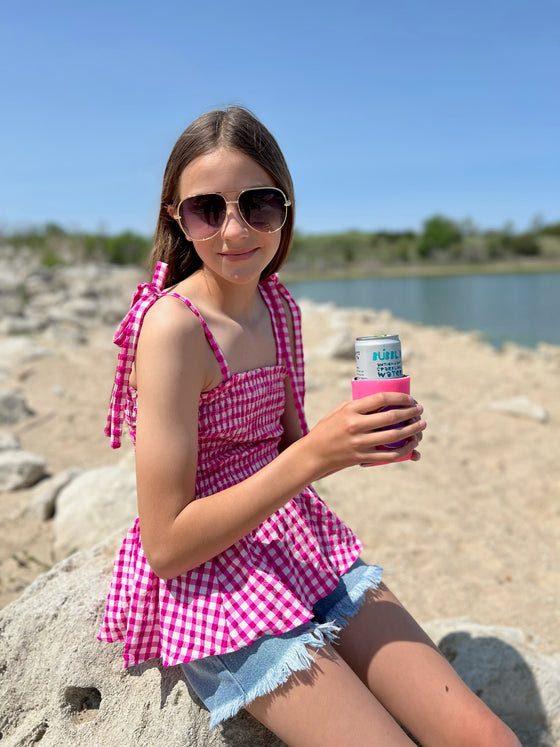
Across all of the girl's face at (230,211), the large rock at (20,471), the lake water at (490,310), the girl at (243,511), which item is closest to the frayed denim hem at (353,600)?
the girl at (243,511)

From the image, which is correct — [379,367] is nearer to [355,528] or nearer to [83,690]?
[83,690]

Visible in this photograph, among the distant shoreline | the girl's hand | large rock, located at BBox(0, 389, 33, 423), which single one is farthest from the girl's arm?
the distant shoreline

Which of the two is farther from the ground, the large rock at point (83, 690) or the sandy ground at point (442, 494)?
the large rock at point (83, 690)

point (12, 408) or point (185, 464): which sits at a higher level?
point (185, 464)

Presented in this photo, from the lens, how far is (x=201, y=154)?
179cm

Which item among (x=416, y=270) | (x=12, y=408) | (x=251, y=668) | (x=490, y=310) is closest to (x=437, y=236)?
(x=416, y=270)

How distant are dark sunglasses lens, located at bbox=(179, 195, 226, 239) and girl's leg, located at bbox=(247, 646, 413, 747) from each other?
3.87ft

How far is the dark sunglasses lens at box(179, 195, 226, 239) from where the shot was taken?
1779 mm

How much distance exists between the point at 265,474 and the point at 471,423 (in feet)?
16.1

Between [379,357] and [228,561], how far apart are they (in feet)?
2.27

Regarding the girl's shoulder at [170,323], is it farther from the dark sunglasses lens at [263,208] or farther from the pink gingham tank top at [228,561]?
the dark sunglasses lens at [263,208]

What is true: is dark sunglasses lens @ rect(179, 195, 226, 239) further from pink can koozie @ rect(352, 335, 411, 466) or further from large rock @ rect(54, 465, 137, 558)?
large rock @ rect(54, 465, 137, 558)

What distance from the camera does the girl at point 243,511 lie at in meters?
1.57

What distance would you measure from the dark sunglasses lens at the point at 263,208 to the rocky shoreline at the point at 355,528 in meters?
1.25
